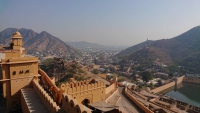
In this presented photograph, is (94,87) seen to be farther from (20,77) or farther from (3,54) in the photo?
(3,54)

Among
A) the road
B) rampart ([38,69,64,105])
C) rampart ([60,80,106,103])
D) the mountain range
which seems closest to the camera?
rampart ([38,69,64,105])

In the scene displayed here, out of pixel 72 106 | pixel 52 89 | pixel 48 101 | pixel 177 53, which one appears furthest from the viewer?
pixel 177 53

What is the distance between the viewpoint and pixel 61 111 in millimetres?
7977

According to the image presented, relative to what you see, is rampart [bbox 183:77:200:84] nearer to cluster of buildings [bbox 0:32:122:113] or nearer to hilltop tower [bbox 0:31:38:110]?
cluster of buildings [bbox 0:32:122:113]

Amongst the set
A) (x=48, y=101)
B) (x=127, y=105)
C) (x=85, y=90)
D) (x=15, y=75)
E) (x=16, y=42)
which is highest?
(x=16, y=42)

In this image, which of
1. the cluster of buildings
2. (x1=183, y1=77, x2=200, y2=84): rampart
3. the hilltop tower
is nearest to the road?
the cluster of buildings

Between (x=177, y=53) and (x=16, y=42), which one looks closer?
(x=16, y=42)

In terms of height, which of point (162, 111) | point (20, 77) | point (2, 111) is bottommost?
point (162, 111)

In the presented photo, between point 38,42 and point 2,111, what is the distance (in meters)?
189

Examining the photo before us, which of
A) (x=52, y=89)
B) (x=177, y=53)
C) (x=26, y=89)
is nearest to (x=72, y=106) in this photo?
(x=52, y=89)

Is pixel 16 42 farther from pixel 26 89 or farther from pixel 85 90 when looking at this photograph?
pixel 85 90

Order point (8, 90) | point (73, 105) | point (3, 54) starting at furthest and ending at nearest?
point (3, 54), point (8, 90), point (73, 105)

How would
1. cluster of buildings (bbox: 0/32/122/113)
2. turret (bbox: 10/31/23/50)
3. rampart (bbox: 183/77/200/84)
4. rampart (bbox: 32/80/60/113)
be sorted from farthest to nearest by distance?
rampart (bbox: 183/77/200/84) < turret (bbox: 10/31/23/50) < cluster of buildings (bbox: 0/32/122/113) < rampart (bbox: 32/80/60/113)

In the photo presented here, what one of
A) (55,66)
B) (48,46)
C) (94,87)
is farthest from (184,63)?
(48,46)
